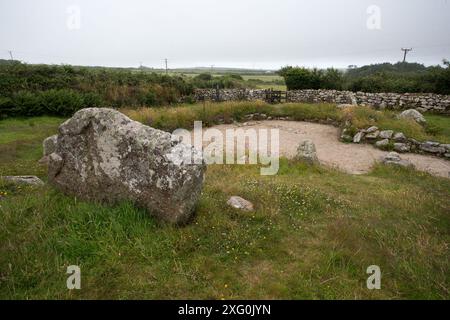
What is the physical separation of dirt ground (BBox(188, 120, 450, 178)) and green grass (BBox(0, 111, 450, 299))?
15.4ft

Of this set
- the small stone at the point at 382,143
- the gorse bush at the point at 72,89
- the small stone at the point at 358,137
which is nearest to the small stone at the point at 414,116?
the small stone at the point at 358,137

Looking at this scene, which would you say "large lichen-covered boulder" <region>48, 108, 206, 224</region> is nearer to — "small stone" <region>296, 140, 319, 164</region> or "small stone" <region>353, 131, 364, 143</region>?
"small stone" <region>296, 140, 319, 164</region>

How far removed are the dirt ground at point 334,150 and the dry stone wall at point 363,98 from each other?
703cm

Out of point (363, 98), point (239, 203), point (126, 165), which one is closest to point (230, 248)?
point (239, 203)

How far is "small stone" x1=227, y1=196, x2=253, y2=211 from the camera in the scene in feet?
16.6

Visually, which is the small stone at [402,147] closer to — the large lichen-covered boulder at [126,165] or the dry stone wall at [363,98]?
the dry stone wall at [363,98]

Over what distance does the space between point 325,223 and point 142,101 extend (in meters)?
18.5

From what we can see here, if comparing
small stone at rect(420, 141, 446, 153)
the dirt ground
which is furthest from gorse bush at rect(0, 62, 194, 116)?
small stone at rect(420, 141, 446, 153)

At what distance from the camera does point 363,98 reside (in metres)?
22.3

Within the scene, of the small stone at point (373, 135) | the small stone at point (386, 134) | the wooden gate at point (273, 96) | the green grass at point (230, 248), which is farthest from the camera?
the wooden gate at point (273, 96)

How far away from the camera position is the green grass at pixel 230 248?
11.2 ft
